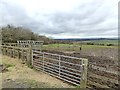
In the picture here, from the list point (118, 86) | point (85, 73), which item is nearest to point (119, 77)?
point (118, 86)

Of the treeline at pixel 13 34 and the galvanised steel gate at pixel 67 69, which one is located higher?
the treeline at pixel 13 34

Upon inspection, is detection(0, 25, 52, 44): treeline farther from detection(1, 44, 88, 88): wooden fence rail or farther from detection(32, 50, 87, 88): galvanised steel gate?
detection(32, 50, 87, 88): galvanised steel gate

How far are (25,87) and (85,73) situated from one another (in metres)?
1.59

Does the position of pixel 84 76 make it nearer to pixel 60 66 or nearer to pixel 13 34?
pixel 60 66

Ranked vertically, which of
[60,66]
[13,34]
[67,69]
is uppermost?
[13,34]

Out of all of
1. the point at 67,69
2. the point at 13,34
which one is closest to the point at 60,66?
the point at 67,69

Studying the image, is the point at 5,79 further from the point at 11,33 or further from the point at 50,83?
the point at 11,33

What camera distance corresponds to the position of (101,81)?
4629 millimetres

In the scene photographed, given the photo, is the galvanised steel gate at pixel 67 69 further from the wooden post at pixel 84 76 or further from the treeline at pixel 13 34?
the treeline at pixel 13 34

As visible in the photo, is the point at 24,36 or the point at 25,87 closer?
the point at 25,87

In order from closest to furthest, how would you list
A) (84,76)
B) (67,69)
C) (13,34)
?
1. (84,76)
2. (67,69)
3. (13,34)

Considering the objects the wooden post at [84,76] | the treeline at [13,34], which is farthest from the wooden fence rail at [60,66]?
the treeline at [13,34]

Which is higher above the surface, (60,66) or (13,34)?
(13,34)

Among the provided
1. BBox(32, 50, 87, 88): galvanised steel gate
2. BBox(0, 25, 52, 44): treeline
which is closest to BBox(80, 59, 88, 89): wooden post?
BBox(32, 50, 87, 88): galvanised steel gate
